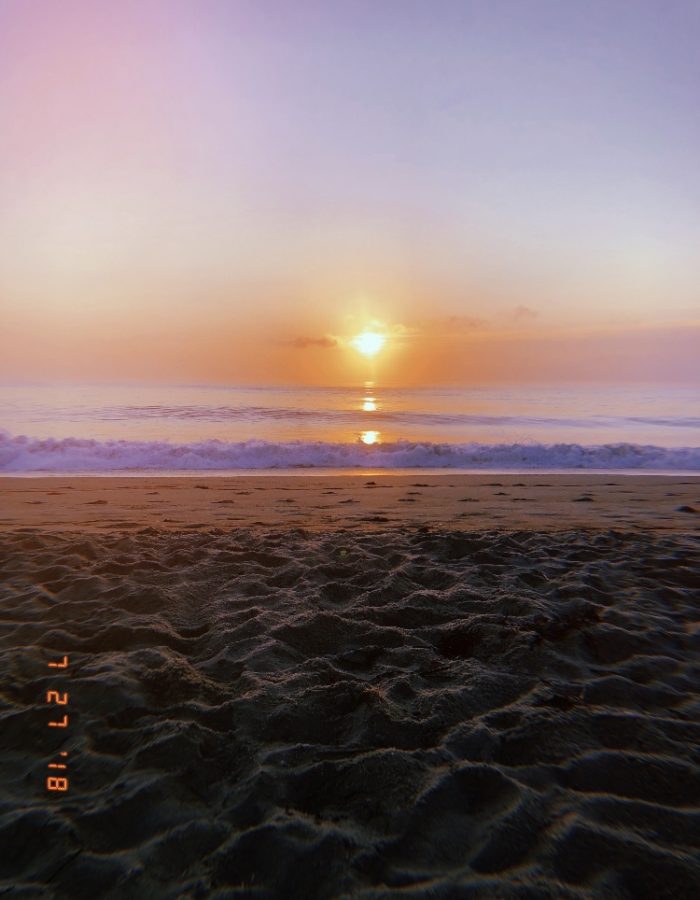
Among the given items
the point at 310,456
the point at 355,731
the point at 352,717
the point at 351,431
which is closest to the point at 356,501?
the point at 310,456

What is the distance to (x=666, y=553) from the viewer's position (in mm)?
6457

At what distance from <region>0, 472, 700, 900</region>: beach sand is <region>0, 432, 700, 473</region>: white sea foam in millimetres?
7776

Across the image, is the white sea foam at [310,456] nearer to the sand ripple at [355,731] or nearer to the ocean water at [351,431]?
the ocean water at [351,431]

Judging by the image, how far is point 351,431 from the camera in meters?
23.2

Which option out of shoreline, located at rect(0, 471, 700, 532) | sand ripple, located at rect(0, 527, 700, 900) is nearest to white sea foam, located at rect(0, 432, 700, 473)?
shoreline, located at rect(0, 471, 700, 532)

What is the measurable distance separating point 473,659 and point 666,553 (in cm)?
353

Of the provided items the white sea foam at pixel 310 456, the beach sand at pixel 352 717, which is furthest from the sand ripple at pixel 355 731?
the white sea foam at pixel 310 456

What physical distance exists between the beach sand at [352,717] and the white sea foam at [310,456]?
25.5 ft

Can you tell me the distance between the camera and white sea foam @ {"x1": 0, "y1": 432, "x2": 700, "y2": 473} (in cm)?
1445
